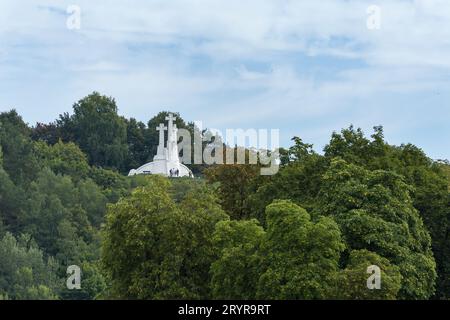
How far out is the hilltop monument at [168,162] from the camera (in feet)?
413

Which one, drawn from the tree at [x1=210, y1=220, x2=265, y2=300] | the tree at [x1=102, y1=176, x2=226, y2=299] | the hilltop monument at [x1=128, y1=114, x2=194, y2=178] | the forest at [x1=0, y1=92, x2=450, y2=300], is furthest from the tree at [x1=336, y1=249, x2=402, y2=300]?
the hilltop monument at [x1=128, y1=114, x2=194, y2=178]

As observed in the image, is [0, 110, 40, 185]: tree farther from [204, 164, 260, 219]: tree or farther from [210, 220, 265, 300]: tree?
[210, 220, 265, 300]: tree

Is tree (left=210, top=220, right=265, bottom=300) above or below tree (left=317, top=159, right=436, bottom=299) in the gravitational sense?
below

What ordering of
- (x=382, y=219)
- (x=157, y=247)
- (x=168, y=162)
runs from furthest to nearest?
(x=168, y=162) < (x=382, y=219) < (x=157, y=247)

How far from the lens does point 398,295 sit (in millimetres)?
41750

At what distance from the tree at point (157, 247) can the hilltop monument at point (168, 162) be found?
258ft

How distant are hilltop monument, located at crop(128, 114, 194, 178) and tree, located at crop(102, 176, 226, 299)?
258 ft

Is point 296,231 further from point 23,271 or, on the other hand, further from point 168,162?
point 168,162

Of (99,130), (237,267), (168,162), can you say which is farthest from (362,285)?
(99,130)

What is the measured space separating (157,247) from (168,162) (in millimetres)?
84392

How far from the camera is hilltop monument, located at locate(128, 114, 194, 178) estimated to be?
413ft

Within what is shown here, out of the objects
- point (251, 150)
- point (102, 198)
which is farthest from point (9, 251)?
point (251, 150)

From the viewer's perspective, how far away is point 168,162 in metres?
128

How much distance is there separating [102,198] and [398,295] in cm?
7323
